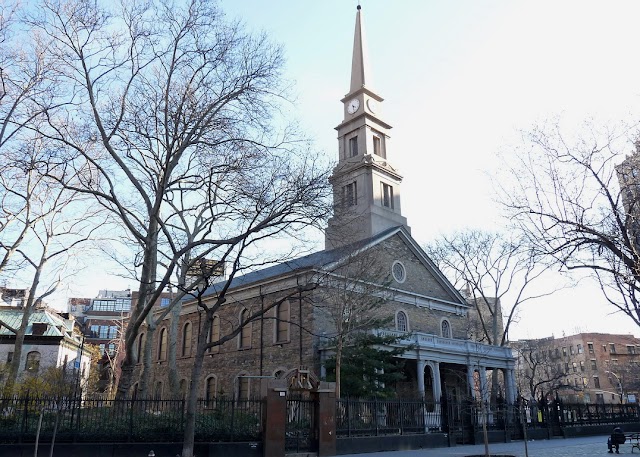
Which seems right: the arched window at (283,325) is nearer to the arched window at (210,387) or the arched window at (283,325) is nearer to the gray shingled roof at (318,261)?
the gray shingled roof at (318,261)

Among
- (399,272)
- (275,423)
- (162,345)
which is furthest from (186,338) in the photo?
(275,423)

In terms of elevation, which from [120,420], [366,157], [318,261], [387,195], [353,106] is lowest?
[120,420]

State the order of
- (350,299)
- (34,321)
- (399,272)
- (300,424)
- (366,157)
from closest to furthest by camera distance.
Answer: (300,424) < (350,299) < (399,272) < (366,157) < (34,321)

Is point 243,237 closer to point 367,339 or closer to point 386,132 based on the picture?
point 367,339

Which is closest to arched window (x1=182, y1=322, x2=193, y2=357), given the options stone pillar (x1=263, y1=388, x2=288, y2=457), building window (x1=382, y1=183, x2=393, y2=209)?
building window (x1=382, y1=183, x2=393, y2=209)

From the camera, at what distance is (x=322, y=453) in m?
18.0

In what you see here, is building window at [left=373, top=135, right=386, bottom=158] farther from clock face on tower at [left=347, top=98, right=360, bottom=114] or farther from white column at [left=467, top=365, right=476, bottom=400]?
white column at [left=467, top=365, right=476, bottom=400]

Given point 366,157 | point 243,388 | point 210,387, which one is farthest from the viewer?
point 366,157

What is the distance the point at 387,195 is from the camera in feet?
146

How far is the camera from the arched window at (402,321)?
34.3 m

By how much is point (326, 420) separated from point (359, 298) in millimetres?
8450

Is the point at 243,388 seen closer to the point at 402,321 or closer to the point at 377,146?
the point at 402,321

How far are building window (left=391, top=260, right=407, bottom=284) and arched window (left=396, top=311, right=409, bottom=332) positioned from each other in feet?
7.04

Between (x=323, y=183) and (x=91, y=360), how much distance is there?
159 feet
